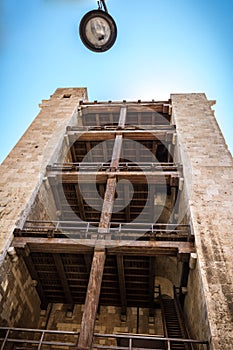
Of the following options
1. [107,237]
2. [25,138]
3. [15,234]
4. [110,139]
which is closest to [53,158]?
[25,138]

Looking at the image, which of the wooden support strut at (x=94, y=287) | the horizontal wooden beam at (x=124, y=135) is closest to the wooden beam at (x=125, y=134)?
the horizontal wooden beam at (x=124, y=135)

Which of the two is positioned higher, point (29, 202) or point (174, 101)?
point (174, 101)

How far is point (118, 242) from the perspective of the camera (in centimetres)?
906

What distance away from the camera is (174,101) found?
19.2 m

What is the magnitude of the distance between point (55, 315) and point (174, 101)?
49.3 feet

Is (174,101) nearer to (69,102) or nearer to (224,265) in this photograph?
(69,102)

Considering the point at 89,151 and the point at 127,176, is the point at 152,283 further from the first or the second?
the point at 89,151

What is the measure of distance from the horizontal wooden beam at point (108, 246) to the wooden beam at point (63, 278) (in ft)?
2.16

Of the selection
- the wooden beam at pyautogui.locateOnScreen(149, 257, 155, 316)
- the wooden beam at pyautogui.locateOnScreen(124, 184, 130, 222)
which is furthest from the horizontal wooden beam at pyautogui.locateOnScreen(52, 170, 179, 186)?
the wooden beam at pyautogui.locateOnScreen(149, 257, 155, 316)

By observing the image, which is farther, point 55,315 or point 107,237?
point 55,315

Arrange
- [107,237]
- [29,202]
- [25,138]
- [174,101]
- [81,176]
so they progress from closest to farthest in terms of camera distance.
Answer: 1. [107,237]
2. [29,202]
3. [81,176]
4. [25,138]
5. [174,101]

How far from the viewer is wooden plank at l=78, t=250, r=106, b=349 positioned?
668 centimetres

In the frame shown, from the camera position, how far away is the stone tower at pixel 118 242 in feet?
26.4

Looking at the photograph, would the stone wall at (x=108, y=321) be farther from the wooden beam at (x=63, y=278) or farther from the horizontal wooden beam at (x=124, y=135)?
the horizontal wooden beam at (x=124, y=135)
